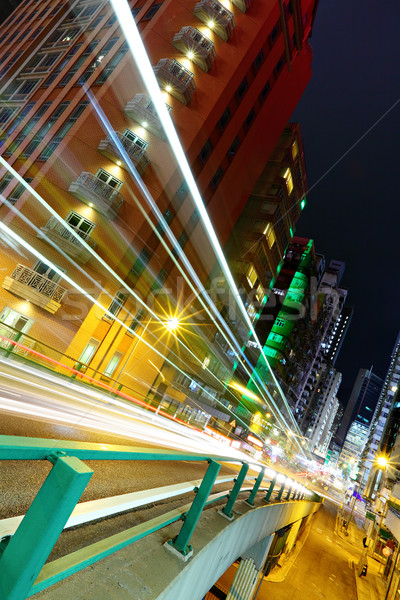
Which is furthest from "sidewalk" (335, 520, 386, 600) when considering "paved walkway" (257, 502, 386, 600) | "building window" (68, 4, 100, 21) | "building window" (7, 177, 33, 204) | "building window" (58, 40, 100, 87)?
"building window" (68, 4, 100, 21)

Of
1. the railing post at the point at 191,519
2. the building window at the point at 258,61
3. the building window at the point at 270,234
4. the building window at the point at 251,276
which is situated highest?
the building window at the point at 258,61

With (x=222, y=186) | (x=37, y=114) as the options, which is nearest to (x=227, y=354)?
(x=222, y=186)

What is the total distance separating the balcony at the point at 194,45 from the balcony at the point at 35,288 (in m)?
22.8

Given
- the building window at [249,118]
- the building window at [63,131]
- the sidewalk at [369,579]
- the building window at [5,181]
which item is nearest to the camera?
the sidewalk at [369,579]

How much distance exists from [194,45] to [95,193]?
1606 cm

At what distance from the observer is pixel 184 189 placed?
3256cm

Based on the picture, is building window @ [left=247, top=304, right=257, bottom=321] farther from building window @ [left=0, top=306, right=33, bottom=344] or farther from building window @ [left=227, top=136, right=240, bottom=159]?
building window @ [left=0, top=306, right=33, bottom=344]

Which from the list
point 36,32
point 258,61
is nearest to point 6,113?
point 36,32

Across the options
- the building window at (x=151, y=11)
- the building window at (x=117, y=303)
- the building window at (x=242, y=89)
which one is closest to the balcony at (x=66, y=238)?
the building window at (x=117, y=303)

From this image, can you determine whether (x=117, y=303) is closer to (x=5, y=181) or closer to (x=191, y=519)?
(x=5, y=181)

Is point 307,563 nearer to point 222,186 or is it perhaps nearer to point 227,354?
point 227,354

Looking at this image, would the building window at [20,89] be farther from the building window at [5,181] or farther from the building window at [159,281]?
the building window at [159,281]

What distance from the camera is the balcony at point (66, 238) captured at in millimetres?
23859

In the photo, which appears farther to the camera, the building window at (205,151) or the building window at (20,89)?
the building window at (20,89)
